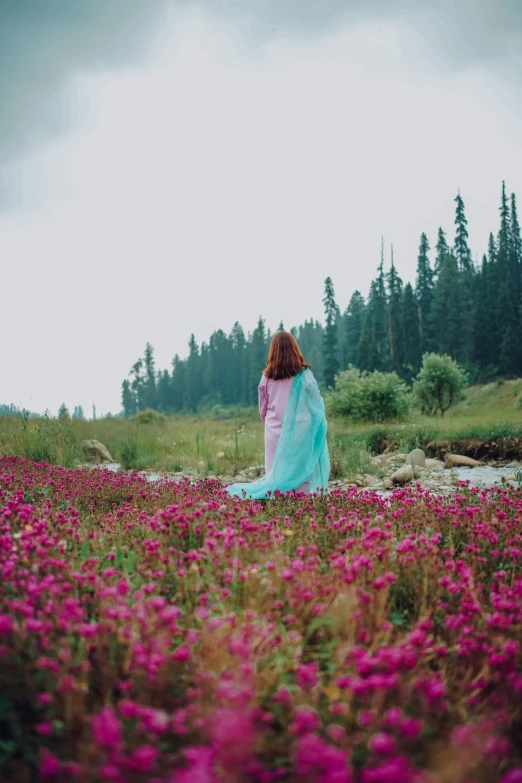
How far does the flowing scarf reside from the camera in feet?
22.3

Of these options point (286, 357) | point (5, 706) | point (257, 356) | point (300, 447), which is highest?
point (257, 356)

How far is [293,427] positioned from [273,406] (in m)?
0.54

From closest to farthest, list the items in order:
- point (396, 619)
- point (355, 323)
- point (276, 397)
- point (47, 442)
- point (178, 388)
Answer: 1. point (396, 619)
2. point (276, 397)
3. point (47, 442)
4. point (355, 323)
5. point (178, 388)

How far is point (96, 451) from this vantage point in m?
13.8

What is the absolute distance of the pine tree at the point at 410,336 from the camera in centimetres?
5216

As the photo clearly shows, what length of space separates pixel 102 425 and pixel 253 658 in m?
16.0

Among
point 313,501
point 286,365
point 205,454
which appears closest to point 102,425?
point 205,454

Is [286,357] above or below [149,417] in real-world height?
above

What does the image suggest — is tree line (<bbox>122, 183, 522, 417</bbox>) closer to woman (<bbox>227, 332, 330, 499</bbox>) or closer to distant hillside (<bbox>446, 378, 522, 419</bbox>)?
distant hillside (<bbox>446, 378, 522, 419</bbox>)

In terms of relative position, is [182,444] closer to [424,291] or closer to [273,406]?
[273,406]

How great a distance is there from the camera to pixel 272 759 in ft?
5.88

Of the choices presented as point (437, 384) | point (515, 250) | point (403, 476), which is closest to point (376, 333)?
point (515, 250)

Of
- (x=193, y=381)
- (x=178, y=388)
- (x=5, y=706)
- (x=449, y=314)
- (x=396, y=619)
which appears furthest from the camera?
(x=178, y=388)

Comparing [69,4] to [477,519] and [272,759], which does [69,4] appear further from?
[272,759]
